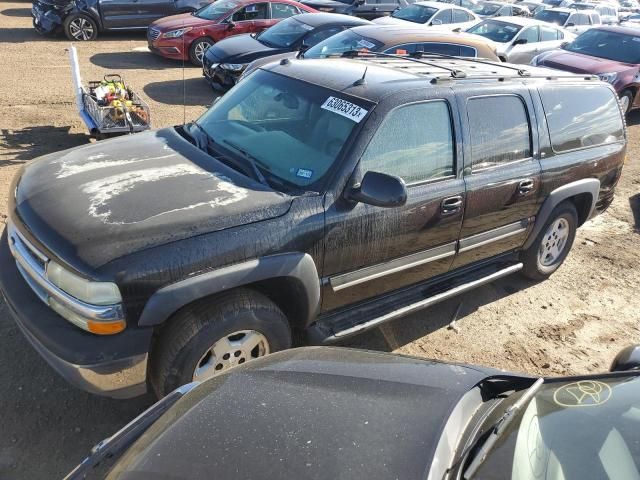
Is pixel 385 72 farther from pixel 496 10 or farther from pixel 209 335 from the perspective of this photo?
pixel 496 10

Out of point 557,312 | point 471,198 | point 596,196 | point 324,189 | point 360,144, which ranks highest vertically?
point 360,144

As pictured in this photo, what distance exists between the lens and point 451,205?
149 inches

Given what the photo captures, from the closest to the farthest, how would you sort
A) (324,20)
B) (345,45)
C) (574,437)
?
(574,437) < (345,45) < (324,20)

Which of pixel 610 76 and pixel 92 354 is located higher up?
pixel 610 76

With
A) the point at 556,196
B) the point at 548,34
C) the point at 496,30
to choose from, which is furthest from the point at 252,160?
the point at 548,34

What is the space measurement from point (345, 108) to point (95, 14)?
39.9ft

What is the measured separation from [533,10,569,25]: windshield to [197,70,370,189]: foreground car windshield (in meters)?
14.8

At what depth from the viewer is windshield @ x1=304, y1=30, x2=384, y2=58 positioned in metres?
8.62

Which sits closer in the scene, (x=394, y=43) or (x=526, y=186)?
(x=526, y=186)

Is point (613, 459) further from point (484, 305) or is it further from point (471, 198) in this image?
point (484, 305)

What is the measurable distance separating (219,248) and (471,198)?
1.91m

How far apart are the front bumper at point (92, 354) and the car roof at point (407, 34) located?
7.21 m

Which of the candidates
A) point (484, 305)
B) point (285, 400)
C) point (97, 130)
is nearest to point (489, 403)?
point (285, 400)

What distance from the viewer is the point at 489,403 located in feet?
7.31
